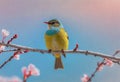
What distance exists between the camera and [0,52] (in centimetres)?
622

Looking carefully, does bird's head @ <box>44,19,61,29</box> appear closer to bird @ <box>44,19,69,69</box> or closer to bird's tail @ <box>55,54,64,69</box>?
bird @ <box>44,19,69,69</box>

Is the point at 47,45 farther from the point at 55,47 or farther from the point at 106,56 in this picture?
the point at 106,56

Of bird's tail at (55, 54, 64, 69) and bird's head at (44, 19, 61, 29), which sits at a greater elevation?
bird's head at (44, 19, 61, 29)

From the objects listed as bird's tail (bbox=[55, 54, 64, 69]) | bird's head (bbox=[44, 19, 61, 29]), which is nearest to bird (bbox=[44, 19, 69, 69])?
bird's tail (bbox=[55, 54, 64, 69])

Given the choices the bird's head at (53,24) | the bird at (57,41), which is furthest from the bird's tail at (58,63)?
the bird's head at (53,24)

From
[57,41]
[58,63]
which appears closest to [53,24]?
[57,41]

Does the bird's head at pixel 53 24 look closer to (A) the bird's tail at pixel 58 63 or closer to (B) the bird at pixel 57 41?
(B) the bird at pixel 57 41

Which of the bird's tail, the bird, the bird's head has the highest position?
the bird's head

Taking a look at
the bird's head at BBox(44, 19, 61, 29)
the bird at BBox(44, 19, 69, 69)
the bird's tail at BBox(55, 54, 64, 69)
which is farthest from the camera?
the bird's head at BBox(44, 19, 61, 29)

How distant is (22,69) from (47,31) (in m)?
2.76

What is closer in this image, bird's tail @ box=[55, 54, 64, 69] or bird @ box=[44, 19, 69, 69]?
bird @ box=[44, 19, 69, 69]

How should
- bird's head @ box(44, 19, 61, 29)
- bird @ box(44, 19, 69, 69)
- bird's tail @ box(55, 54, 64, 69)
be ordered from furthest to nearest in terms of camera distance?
bird's head @ box(44, 19, 61, 29), bird's tail @ box(55, 54, 64, 69), bird @ box(44, 19, 69, 69)

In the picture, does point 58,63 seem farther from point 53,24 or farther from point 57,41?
point 53,24

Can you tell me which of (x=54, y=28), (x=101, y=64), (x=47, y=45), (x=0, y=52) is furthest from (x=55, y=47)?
(x=0, y=52)
